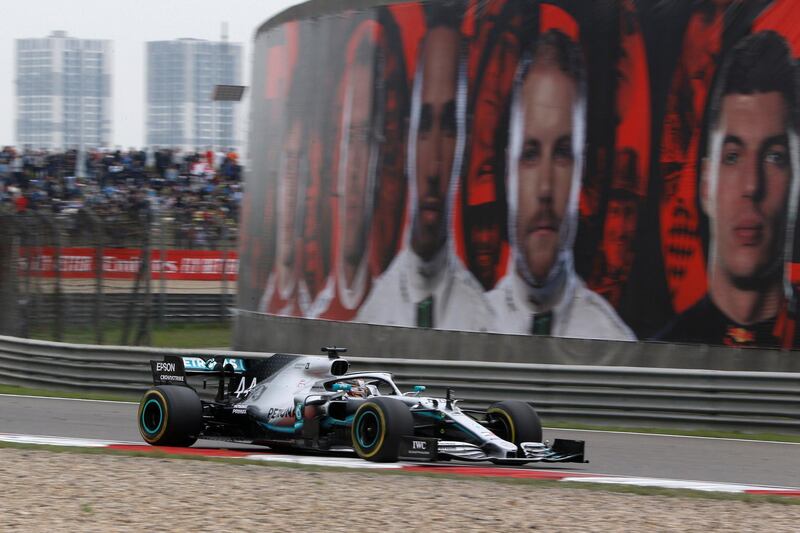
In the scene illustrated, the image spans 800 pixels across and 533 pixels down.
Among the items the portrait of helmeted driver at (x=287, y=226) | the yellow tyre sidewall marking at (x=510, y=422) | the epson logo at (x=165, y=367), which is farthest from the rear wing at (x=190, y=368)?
the portrait of helmeted driver at (x=287, y=226)

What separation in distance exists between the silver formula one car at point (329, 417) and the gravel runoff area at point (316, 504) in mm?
1057

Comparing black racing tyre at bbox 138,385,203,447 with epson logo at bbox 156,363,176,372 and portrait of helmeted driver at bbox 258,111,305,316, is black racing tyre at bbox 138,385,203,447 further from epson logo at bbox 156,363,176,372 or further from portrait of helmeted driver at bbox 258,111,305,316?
portrait of helmeted driver at bbox 258,111,305,316

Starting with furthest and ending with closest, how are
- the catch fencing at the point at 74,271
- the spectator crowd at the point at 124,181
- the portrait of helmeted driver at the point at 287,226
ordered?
the spectator crowd at the point at 124,181 → the portrait of helmeted driver at the point at 287,226 → the catch fencing at the point at 74,271

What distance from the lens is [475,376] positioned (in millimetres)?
Answer: 15688

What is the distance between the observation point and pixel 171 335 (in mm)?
28438

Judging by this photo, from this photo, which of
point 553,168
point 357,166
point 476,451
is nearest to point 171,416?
point 476,451

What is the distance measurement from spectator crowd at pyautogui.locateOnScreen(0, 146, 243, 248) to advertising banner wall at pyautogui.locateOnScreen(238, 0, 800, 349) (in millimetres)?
9788

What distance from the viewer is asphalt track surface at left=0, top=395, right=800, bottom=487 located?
36.2ft

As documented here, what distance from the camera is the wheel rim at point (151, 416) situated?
12.0 metres

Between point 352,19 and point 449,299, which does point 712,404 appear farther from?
point 352,19

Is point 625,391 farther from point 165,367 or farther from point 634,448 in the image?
point 165,367

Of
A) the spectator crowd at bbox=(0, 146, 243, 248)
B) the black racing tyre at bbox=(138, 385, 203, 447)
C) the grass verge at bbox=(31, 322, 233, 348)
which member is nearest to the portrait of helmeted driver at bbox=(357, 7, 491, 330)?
the grass verge at bbox=(31, 322, 233, 348)

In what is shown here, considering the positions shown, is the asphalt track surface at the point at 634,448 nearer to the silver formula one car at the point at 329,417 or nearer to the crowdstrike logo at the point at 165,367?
the silver formula one car at the point at 329,417

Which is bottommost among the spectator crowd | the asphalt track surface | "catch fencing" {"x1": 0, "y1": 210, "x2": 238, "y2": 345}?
the asphalt track surface
